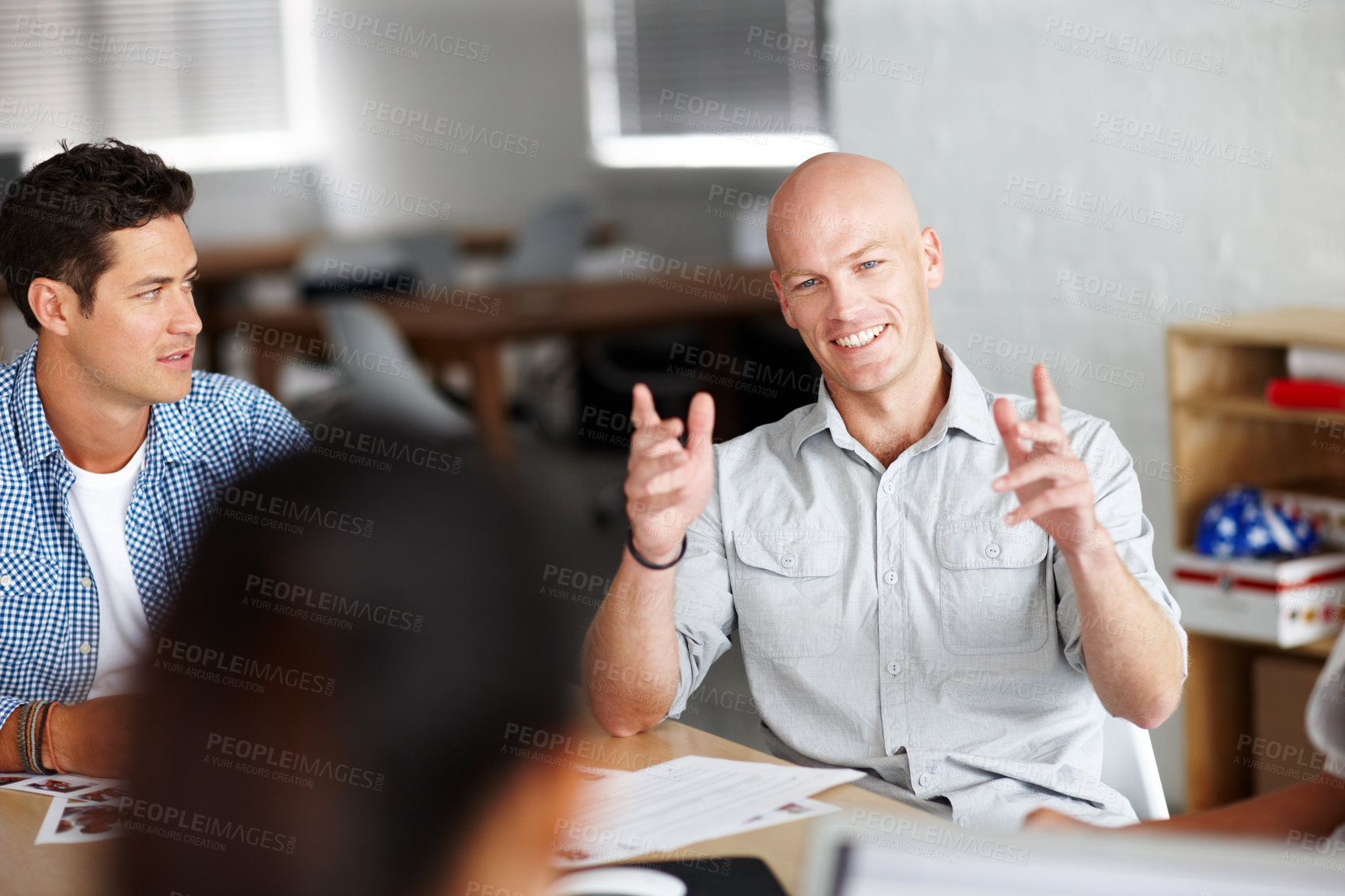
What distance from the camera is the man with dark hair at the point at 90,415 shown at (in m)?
1.67

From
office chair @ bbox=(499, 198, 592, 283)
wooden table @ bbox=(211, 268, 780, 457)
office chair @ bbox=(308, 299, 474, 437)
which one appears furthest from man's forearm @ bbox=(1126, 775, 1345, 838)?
office chair @ bbox=(499, 198, 592, 283)

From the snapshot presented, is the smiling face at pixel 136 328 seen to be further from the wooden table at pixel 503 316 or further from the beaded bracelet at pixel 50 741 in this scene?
the wooden table at pixel 503 316

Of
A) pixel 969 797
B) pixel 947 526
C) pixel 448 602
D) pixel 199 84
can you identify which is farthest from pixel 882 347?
pixel 199 84

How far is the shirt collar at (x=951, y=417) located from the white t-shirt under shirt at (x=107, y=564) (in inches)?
35.8

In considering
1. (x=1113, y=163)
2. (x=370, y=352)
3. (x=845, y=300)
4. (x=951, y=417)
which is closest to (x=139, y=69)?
(x=370, y=352)

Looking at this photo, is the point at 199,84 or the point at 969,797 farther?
the point at 199,84

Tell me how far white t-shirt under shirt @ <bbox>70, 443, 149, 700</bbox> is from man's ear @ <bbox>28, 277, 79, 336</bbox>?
19 cm

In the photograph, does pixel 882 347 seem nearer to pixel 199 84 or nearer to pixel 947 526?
pixel 947 526

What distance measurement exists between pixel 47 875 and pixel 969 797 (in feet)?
3.19

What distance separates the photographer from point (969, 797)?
1494 millimetres

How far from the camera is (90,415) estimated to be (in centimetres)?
173

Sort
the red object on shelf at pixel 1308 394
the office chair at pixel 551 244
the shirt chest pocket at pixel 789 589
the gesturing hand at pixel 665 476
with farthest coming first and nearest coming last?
the office chair at pixel 551 244 < the red object on shelf at pixel 1308 394 < the shirt chest pocket at pixel 789 589 < the gesturing hand at pixel 665 476

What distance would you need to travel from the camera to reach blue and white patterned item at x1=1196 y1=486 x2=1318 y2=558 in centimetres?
256

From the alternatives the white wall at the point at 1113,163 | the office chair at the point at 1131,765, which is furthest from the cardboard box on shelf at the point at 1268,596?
the office chair at the point at 1131,765
